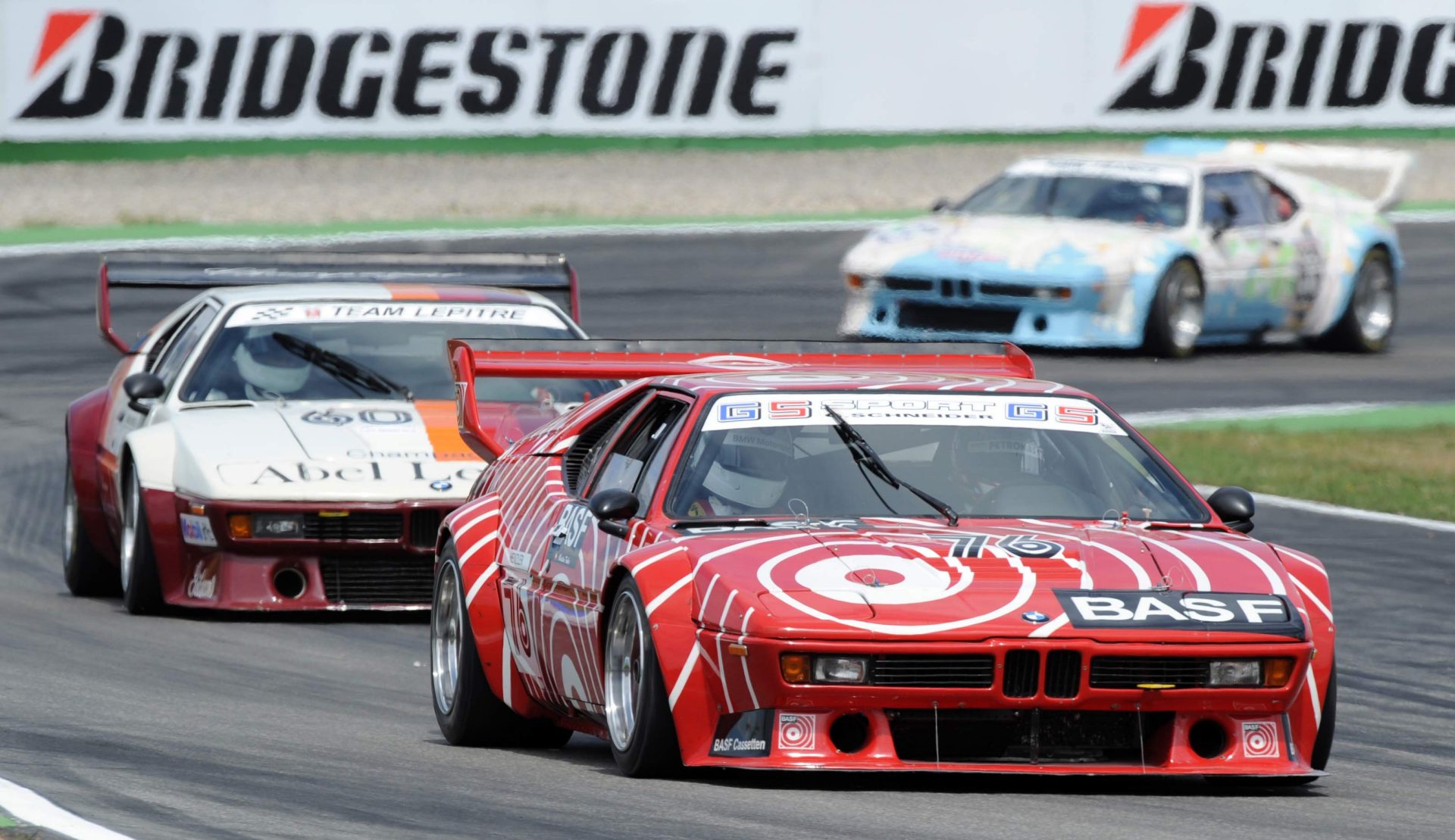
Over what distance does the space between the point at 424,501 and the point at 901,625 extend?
183 inches

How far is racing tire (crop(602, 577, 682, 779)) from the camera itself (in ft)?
22.7

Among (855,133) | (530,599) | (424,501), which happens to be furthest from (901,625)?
(855,133)

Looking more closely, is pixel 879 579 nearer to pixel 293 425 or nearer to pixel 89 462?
pixel 293 425

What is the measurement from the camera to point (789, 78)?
28.2 m

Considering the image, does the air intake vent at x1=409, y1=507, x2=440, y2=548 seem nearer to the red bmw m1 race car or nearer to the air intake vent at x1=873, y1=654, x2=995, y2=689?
the red bmw m1 race car

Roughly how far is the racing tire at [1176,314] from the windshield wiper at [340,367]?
908 centimetres

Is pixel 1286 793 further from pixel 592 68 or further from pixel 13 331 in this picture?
pixel 592 68

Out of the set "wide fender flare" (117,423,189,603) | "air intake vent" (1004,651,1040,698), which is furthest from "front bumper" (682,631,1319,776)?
"wide fender flare" (117,423,189,603)

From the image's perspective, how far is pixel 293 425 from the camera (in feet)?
38.0

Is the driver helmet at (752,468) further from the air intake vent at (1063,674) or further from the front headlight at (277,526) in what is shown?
the front headlight at (277,526)

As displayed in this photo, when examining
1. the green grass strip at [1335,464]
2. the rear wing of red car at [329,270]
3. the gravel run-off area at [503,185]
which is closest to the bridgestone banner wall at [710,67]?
the gravel run-off area at [503,185]

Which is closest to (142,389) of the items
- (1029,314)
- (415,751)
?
(415,751)

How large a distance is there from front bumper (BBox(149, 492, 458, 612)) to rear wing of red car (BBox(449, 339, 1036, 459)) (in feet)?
5.40

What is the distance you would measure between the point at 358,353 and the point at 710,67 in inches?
643
